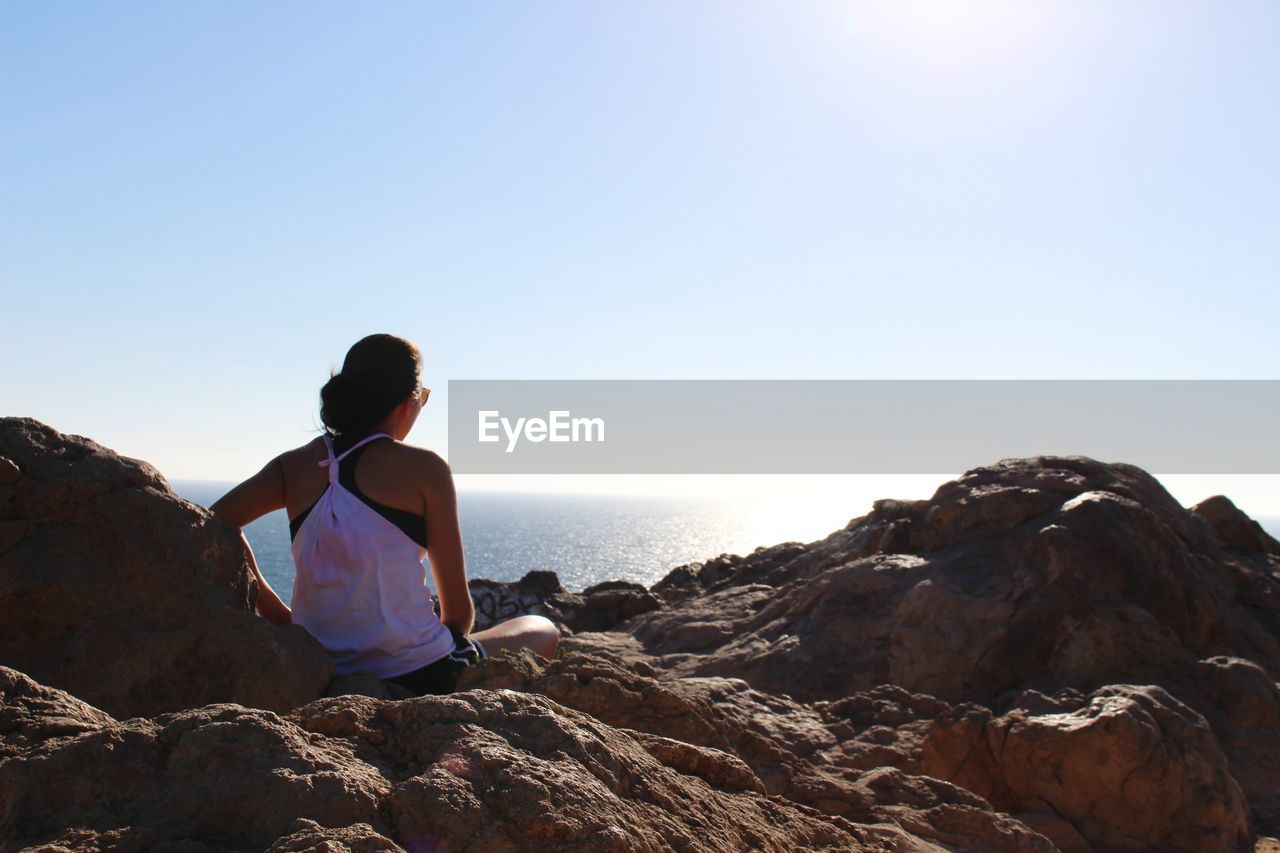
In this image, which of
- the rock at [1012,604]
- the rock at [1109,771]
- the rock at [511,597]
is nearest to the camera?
the rock at [1109,771]

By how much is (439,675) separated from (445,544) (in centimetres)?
52

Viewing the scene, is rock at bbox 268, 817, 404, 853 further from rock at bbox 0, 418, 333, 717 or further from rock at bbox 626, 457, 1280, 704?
rock at bbox 626, 457, 1280, 704

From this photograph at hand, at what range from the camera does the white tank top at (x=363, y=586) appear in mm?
3947

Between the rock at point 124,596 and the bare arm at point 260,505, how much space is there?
0.73ft

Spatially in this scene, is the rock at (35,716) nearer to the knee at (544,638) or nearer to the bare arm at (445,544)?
the bare arm at (445,544)

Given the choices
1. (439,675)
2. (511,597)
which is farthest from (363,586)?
(511,597)

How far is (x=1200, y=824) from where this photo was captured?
→ 5656 millimetres

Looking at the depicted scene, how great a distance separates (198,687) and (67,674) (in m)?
0.40

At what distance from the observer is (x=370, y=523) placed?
3967 millimetres

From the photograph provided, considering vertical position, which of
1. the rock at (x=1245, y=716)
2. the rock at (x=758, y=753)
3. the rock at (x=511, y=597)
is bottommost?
the rock at (x=511, y=597)

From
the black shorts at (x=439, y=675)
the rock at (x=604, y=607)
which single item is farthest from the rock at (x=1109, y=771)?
the rock at (x=604, y=607)

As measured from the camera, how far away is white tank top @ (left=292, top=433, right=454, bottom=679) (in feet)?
13.0

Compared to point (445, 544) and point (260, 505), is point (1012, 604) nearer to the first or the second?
point (445, 544)

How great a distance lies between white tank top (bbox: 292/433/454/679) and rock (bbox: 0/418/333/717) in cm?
21
